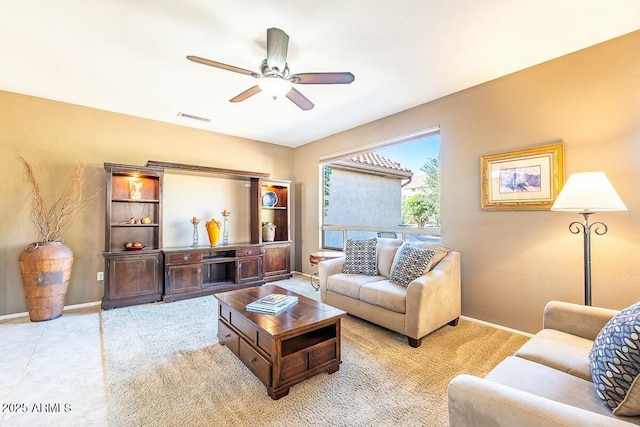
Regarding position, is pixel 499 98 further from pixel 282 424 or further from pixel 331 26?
pixel 282 424

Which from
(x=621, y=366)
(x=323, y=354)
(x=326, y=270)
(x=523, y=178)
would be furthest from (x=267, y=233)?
(x=621, y=366)

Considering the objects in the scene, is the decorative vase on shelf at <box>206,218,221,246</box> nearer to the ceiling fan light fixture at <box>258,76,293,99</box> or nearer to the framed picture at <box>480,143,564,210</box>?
the ceiling fan light fixture at <box>258,76,293,99</box>

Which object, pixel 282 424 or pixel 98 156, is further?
pixel 98 156

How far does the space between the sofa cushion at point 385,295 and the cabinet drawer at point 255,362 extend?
1.35 m

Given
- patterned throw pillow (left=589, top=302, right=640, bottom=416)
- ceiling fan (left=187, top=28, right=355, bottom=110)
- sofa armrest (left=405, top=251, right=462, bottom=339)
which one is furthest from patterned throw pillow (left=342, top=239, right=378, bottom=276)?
patterned throw pillow (left=589, top=302, right=640, bottom=416)

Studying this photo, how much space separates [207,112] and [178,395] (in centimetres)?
351

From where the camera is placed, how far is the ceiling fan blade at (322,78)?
227cm

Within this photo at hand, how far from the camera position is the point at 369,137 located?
4.43 metres

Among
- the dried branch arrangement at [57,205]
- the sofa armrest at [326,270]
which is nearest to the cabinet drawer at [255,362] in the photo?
the sofa armrest at [326,270]

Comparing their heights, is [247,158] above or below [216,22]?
below

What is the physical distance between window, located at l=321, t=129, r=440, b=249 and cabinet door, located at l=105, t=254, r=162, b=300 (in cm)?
286

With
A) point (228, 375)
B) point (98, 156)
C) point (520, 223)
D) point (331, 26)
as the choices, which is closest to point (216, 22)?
point (331, 26)

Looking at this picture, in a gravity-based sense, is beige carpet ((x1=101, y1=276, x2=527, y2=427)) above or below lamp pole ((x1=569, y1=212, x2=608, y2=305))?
below

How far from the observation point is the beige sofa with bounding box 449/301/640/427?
3.02ft
